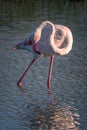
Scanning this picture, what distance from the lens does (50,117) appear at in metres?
7.65

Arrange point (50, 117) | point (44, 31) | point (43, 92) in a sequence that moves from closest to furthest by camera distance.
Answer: point (50, 117) → point (43, 92) → point (44, 31)

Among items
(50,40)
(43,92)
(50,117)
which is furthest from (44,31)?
(50,117)

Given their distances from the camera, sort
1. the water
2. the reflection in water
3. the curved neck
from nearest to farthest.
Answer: the reflection in water, the water, the curved neck

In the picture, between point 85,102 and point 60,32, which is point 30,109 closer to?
point 85,102

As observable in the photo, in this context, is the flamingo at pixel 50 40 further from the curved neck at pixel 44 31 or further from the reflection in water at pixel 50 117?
the reflection in water at pixel 50 117

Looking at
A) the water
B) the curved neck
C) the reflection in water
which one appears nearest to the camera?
the reflection in water

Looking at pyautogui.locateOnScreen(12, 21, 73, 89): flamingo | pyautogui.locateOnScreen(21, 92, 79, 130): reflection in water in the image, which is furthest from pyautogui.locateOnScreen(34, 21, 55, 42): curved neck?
pyautogui.locateOnScreen(21, 92, 79, 130): reflection in water

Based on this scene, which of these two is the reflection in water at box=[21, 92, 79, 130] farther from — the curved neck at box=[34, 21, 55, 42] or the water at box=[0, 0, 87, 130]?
the curved neck at box=[34, 21, 55, 42]

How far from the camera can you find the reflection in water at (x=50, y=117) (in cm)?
719

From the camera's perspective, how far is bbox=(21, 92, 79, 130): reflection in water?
23.6 feet

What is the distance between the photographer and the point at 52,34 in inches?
382

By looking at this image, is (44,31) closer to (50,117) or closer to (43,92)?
(43,92)

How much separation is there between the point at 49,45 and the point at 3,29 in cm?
858

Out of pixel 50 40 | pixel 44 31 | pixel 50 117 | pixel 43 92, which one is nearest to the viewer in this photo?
pixel 50 117
